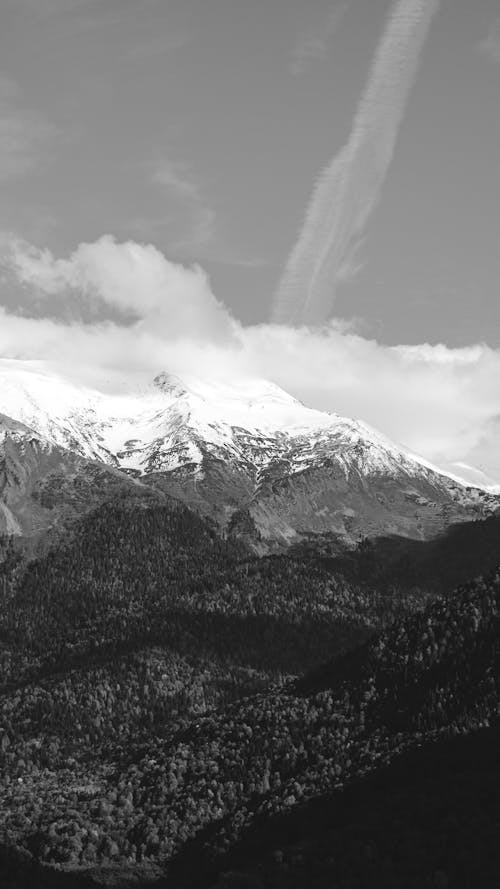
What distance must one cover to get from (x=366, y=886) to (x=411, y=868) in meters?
8.52

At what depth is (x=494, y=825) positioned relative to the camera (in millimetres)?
198500

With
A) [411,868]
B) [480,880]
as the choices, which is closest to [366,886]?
[411,868]

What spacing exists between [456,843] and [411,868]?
937 cm

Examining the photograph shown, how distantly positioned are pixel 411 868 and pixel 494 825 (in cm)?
1658

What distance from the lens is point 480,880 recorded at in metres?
184

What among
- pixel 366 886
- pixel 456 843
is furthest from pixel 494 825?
pixel 366 886

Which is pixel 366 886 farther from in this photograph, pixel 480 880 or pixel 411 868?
pixel 480 880

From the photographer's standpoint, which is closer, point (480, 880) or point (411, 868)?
point (480, 880)

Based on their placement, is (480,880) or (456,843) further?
(456,843)

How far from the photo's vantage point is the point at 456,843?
19925 centimetres

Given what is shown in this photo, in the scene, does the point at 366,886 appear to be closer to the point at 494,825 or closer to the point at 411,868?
the point at 411,868

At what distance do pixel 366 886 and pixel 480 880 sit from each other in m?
22.0

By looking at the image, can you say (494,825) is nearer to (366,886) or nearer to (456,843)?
(456,843)
